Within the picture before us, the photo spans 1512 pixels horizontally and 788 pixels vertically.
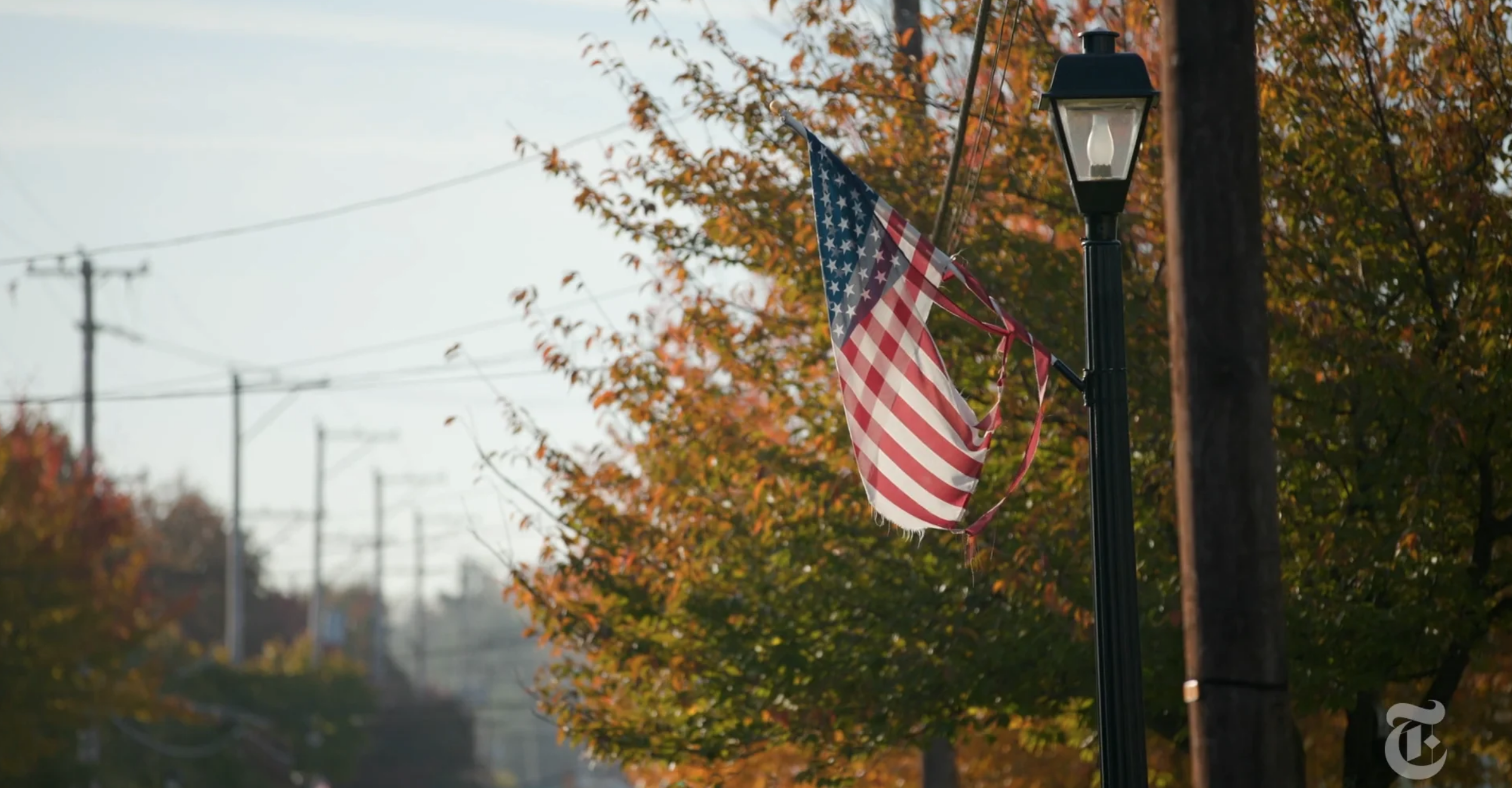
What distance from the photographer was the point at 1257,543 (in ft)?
22.6

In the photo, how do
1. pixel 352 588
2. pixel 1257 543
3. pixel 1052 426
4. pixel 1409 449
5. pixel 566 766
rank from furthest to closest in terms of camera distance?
pixel 566 766 < pixel 352 588 < pixel 1052 426 < pixel 1409 449 < pixel 1257 543

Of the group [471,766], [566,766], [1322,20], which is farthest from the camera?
[566,766]

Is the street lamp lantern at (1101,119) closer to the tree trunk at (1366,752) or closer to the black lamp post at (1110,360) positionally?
the black lamp post at (1110,360)

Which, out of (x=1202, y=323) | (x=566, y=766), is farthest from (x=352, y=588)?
(x=1202, y=323)

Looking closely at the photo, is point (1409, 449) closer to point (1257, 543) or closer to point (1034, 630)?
point (1034, 630)

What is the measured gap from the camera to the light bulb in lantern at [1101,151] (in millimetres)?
7332

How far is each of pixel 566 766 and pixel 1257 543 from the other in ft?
599

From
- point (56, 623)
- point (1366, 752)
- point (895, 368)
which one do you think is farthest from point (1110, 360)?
point (56, 623)

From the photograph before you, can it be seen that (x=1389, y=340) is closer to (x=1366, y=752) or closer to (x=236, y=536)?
(x=1366, y=752)

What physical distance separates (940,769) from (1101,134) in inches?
423

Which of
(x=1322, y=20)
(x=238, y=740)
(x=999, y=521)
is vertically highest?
(x=1322, y=20)

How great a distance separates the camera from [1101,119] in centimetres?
731

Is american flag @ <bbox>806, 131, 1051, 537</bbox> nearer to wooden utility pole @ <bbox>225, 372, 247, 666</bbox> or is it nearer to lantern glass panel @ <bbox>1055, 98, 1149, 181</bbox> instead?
lantern glass panel @ <bbox>1055, 98, 1149, 181</bbox>

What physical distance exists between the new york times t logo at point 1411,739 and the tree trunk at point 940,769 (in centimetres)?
498
